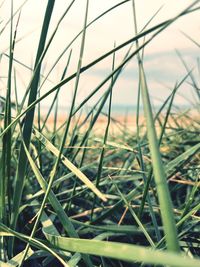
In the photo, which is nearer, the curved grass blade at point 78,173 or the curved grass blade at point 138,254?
the curved grass blade at point 138,254

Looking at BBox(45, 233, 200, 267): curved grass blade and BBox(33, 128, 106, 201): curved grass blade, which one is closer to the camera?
BBox(45, 233, 200, 267): curved grass blade

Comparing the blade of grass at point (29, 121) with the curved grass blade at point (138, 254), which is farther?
the blade of grass at point (29, 121)

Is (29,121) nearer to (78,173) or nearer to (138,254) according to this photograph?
(78,173)

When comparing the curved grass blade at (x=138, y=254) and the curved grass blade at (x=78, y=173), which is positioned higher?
the curved grass blade at (x=78, y=173)

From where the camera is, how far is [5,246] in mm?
472

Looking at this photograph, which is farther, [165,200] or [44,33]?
[44,33]

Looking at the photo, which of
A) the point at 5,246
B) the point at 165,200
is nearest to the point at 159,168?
the point at 165,200

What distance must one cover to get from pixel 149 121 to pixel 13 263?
23cm

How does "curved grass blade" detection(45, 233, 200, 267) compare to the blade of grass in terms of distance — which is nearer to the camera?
"curved grass blade" detection(45, 233, 200, 267)

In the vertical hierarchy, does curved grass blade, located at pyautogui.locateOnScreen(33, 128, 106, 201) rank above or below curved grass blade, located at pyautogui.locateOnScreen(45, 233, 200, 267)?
above

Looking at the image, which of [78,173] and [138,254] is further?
[78,173]

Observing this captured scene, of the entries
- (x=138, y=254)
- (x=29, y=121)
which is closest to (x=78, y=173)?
(x=29, y=121)

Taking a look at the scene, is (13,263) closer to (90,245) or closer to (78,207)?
(90,245)

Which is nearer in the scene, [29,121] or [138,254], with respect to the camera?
[138,254]
